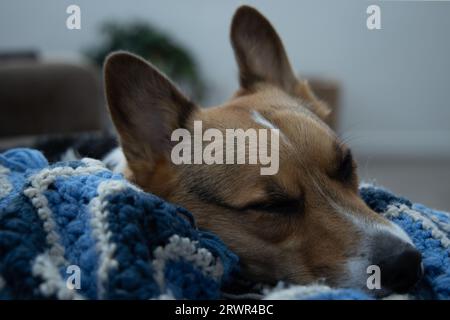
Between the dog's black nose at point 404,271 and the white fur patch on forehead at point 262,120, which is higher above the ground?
the white fur patch on forehead at point 262,120

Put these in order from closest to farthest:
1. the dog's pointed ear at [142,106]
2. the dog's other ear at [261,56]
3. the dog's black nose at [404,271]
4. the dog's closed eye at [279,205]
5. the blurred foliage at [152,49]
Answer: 1. the dog's black nose at [404,271]
2. the dog's closed eye at [279,205]
3. the dog's pointed ear at [142,106]
4. the dog's other ear at [261,56]
5. the blurred foliage at [152,49]

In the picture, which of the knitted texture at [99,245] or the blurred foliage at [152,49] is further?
the blurred foliage at [152,49]

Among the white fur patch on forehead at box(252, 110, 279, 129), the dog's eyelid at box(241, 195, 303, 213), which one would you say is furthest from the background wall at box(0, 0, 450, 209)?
the dog's eyelid at box(241, 195, 303, 213)

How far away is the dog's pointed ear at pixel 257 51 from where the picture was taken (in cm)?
155

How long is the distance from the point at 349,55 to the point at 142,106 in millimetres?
3326

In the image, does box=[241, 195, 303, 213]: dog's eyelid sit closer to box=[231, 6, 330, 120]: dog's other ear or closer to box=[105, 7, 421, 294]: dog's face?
box=[105, 7, 421, 294]: dog's face

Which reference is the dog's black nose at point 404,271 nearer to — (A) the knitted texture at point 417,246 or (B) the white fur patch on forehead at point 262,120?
(A) the knitted texture at point 417,246

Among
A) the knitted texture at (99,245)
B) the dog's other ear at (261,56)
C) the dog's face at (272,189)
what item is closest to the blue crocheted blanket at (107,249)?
the knitted texture at (99,245)

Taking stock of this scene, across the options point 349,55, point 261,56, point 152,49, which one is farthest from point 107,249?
point 349,55

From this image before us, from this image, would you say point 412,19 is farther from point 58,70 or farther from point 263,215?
point 263,215

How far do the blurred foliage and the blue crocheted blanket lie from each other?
3.26m

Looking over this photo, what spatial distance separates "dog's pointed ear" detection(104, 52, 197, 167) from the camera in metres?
1.21
